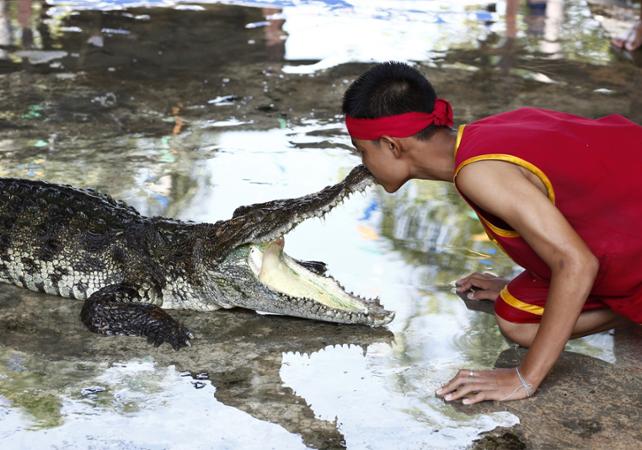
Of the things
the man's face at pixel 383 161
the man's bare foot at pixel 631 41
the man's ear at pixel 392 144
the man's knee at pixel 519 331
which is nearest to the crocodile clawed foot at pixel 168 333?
the man's face at pixel 383 161

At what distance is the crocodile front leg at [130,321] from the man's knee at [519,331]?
1172mm

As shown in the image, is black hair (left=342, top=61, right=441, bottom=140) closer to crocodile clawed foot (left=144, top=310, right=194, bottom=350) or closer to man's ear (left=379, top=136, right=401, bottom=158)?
man's ear (left=379, top=136, right=401, bottom=158)

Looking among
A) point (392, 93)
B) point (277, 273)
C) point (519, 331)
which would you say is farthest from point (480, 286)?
point (392, 93)

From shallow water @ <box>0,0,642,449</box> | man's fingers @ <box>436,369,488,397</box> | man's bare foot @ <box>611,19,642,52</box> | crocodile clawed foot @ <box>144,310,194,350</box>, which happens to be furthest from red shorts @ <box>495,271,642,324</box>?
man's bare foot @ <box>611,19,642,52</box>

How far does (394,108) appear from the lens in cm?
329

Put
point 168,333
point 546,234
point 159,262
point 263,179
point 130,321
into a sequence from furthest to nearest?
point 263,179, point 159,262, point 130,321, point 168,333, point 546,234

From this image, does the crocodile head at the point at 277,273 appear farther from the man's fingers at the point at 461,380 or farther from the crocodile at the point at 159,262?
the man's fingers at the point at 461,380

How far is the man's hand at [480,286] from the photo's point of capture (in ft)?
13.5

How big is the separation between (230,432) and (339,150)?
293 cm

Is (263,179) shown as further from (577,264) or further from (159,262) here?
(577,264)

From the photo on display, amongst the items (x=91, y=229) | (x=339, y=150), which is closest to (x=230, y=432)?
(x=91, y=229)

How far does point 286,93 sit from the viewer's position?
6.82m

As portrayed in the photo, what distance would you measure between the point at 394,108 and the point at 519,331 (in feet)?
3.29

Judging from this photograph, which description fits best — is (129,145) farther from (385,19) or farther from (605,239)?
(385,19)
